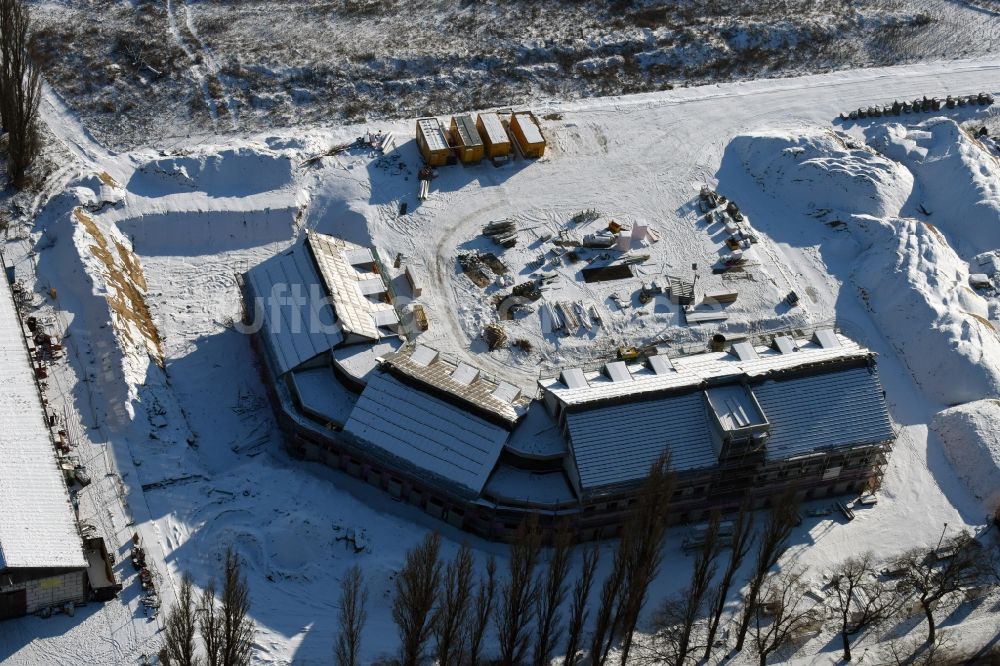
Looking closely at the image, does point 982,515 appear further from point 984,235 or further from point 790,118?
point 790,118

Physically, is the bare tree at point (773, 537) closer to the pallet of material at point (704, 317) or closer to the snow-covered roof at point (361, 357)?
the pallet of material at point (704, 317)

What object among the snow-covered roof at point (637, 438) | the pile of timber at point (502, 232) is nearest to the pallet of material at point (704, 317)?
the snow-covered roof at point (637, 438)

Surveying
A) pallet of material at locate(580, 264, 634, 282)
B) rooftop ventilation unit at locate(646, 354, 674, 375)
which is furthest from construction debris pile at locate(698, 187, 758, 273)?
rooftop ventilation unit at locate(646, 354, 674, 375)

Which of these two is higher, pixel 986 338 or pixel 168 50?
pixel 168 50

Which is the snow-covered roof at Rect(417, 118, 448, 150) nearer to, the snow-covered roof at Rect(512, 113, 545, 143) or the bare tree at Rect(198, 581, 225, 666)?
the snow-covered roof at Rect(512, 113, 545, 143)

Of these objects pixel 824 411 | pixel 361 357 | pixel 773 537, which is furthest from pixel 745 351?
pixel 361 357

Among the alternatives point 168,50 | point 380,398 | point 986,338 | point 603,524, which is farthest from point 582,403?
point 168,50
